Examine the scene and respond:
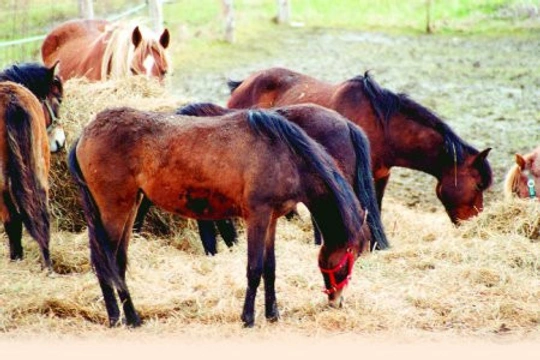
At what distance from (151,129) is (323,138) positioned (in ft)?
4.23

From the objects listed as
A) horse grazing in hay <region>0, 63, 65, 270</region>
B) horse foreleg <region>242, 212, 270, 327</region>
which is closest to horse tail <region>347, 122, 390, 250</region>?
horse foreleg <region>242, 212, 270, 327</region>

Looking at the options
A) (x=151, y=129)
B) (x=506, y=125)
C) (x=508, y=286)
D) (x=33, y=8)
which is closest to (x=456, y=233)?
(x=508, y=286)

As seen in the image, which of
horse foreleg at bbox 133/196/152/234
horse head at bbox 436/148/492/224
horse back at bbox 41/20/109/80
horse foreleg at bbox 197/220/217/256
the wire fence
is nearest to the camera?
horse foreleg at bbox 133/196/152/234

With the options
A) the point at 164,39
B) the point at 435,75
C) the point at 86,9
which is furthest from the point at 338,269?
the point at 435,75

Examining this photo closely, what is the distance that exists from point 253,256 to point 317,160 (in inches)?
25.3

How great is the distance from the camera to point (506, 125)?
1130 cm

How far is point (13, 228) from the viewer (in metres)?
6.15

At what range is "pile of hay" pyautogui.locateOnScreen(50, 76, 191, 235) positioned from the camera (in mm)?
6902

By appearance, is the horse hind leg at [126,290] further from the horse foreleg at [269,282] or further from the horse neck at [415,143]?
the horse neck at [415,143]

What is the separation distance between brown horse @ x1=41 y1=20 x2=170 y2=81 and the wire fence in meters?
1.19

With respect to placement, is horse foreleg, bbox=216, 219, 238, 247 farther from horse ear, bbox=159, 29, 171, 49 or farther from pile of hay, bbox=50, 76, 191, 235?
horse ear, bbox=159, 29, 171, 49

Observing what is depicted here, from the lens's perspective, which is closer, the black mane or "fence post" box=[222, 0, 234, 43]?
the black mane

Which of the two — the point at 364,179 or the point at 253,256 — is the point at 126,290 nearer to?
the point at 253,256

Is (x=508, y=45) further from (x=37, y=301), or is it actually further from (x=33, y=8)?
(x=37, y=301)
